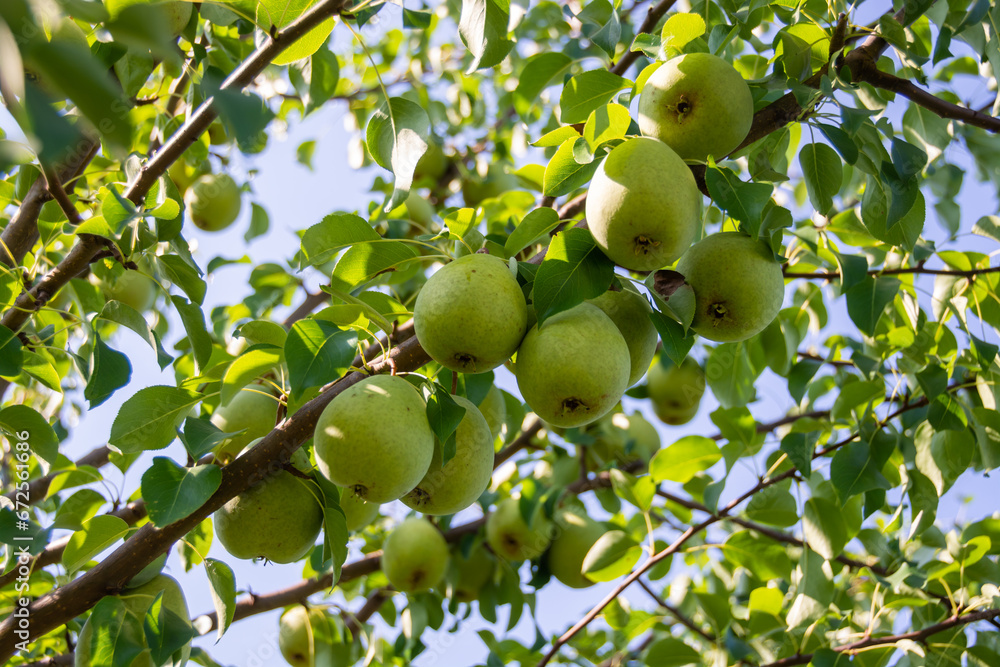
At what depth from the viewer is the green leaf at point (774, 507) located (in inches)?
110

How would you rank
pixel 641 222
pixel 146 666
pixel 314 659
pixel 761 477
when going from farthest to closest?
pixel 314 659
pixel 761 477
pixel 146 666
pixel 641 222

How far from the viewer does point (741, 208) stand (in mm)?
1731

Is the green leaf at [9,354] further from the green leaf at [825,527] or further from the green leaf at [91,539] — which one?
the green leaf at [825,527]

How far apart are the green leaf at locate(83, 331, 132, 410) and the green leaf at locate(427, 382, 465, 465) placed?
1047 mm

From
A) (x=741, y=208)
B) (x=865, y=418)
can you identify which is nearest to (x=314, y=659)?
(x=865, y=418)

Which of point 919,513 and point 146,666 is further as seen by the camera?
point 919,513

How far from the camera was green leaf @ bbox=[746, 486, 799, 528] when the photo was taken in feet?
9.18

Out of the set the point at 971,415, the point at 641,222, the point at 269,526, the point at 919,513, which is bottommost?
the point at 919,513

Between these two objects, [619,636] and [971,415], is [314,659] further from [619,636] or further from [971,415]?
[971,415]

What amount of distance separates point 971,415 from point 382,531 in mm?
3377

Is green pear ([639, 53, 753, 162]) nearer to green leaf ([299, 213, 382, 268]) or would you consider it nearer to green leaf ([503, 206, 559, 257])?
green leaf ([503, 206, 559, 257])

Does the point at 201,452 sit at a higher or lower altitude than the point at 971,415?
higher

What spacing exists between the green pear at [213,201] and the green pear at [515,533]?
2.28m

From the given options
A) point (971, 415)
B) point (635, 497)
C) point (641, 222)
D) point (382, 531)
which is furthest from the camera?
point (382, 531)
